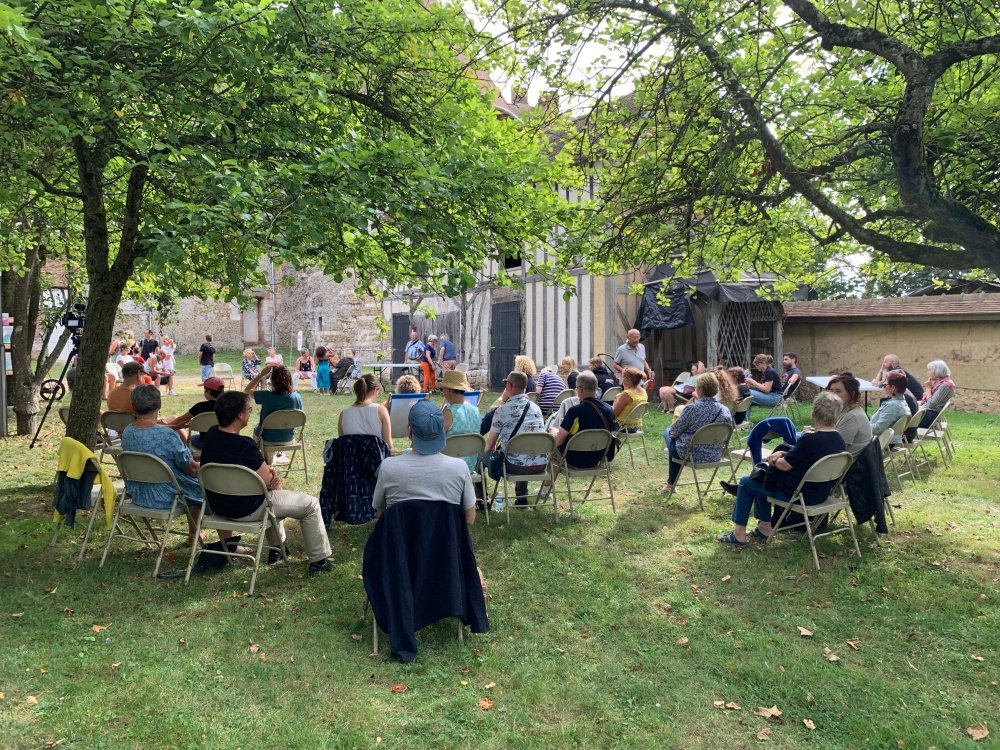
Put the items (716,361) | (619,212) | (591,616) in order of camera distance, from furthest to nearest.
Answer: (716,361) → (619,212) → (591,616)

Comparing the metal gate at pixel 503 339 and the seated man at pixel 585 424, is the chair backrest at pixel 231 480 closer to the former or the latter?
the seated man at pixel 585 424

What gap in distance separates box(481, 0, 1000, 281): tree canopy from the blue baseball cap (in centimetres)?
301

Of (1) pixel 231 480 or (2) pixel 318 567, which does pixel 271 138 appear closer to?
(1) pixel 231 480

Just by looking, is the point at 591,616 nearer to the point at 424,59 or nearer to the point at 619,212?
the point at 619,212

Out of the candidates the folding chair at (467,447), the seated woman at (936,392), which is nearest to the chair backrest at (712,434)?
the folding chair at (467,447)

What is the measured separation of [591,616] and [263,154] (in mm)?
3691

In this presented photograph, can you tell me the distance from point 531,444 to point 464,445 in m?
0.51

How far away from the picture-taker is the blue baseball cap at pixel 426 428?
3701mm

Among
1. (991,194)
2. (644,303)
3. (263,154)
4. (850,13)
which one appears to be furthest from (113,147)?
(644,303)

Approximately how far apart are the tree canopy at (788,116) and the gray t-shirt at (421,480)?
322cm

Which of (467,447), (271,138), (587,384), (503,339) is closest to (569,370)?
(587,384)

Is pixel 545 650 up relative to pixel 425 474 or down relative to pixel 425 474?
down

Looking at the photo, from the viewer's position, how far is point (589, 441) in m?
5.95

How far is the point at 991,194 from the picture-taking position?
586 cm
